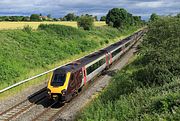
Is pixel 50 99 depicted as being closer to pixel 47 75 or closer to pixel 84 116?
pixel 84 116

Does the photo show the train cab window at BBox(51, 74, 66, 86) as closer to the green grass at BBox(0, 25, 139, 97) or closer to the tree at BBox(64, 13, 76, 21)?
the green grass at BBox(0, 25, 139, 97)

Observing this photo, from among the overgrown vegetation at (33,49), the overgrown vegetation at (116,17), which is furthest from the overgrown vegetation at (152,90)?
the overgrown vegetation at (116,17)

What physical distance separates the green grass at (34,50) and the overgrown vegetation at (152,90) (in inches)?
368

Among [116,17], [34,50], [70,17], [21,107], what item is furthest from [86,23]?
[70,17]

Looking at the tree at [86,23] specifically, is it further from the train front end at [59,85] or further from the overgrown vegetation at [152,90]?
the train front end at [59,85]

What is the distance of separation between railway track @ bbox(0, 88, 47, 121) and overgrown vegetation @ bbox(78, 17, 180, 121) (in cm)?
433

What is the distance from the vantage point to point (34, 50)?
130 feet

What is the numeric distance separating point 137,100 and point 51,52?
27.6 metres

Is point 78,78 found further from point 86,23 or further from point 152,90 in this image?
point 86,23

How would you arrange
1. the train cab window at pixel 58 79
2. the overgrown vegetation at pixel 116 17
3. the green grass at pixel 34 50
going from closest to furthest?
the train cab window at pixel 58 79 → the green grass at pixel 34 50 → the overgrown vegetation at pixel 116 17

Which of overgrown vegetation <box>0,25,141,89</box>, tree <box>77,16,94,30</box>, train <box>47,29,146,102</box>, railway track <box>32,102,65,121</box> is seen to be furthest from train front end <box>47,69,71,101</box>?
tree <box>77,16,94,30</box>

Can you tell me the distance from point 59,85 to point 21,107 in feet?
9.05

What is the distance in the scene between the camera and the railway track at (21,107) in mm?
19047

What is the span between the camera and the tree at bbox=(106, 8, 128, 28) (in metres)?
110
